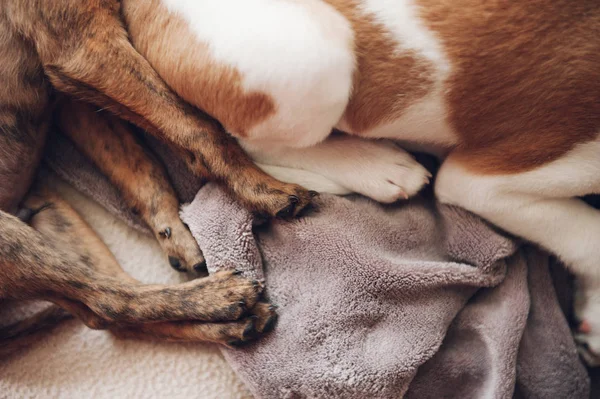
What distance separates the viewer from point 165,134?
4.93 ft

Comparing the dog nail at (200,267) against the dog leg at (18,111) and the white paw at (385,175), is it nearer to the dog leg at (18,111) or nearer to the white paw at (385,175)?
the white paw at (385,175)

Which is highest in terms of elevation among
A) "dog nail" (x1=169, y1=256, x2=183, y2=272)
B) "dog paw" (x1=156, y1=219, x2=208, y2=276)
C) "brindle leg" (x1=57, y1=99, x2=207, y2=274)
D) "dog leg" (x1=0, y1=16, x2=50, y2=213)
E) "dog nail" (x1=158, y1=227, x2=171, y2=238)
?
"dog leg" (x1=0, y1=16, x2=50, y2=213)

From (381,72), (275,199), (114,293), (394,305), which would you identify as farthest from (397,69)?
(114,293)

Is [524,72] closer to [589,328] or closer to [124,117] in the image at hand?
[589,328]

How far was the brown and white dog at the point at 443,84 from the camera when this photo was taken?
1.25 meters

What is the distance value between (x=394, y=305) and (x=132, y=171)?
2.89ft

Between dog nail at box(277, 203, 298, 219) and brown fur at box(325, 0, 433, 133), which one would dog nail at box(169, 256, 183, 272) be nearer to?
dog nail at box(277, 203, 298, 219)

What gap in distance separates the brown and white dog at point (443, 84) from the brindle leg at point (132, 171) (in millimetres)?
316

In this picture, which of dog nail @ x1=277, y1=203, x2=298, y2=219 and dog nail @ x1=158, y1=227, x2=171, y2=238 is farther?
dog nail @ x1=158, y1=227, x2=171, y2=238

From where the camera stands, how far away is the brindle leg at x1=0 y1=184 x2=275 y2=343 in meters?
1.39

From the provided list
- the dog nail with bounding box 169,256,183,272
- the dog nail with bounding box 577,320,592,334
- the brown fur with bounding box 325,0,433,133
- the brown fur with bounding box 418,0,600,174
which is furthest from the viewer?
the dog nail with bounding box 169,256,183,272

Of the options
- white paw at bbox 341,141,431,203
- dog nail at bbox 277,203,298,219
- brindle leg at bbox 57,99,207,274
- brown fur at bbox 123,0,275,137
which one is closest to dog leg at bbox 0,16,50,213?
brindle leg at bbox 57,99,207,274

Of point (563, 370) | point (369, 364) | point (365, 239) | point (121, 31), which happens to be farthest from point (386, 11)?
point (563, 370)

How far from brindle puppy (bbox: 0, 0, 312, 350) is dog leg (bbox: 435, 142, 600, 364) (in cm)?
45
